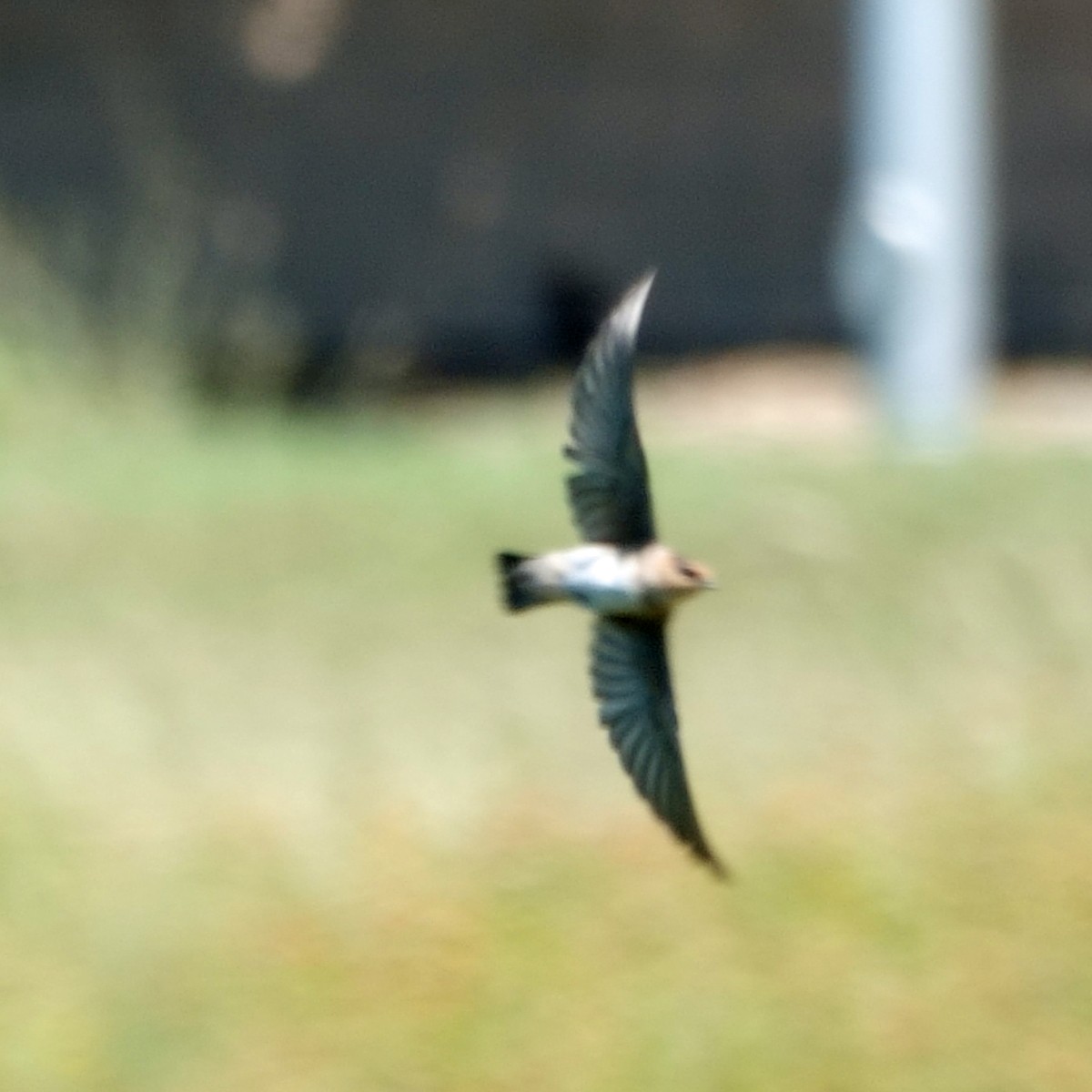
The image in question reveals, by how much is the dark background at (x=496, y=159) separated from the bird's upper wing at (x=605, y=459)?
11.3 meters

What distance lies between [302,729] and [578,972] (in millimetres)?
1575

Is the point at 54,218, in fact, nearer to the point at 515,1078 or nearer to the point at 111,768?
the point at 111,768

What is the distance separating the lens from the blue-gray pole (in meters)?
11.6

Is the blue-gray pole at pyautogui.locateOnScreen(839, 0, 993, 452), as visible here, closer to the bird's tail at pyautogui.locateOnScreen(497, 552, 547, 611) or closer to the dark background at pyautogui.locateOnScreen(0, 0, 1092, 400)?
the dark background at pyautogui.locateOnScreen(0, 0, 1092, 400)

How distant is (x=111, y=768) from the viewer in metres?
6.41

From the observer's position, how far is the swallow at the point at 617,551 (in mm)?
2984

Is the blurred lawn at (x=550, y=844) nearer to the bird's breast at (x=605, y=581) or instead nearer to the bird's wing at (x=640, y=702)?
the bird's wing at (x=640, y=702)

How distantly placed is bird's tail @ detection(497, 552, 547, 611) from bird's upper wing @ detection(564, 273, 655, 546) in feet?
0.22

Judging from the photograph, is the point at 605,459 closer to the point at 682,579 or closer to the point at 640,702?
the point at 682,579

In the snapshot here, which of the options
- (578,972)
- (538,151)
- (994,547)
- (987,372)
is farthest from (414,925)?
(538,151)

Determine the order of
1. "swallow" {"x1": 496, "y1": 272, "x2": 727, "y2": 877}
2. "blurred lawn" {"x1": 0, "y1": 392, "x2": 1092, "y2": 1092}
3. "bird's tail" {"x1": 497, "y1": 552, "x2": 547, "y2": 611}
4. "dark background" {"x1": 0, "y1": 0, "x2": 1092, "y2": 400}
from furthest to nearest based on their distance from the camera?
"dark background" {"x1": 0, "y1": 0, "x2": 1092, "y2": 400} → "blurred lawn" {"x1": 0, "y1": 392, "x2": 1092, "y2": 1092} → "bird's tail" {"x1": 497, "y1": 552, "x2": 547, "y2": 611} → "swallow" {"x1": 496, "y1": 272, "x2": 727, "y2": 877}

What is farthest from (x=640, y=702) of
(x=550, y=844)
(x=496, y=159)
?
(x=496, y=159)

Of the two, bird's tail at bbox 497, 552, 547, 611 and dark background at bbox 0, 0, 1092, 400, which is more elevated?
bird's tail at bbox 497, 552, 547, 611

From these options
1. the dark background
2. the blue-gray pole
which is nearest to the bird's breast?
the blue-gray pole
